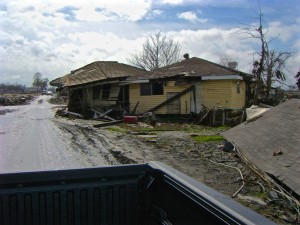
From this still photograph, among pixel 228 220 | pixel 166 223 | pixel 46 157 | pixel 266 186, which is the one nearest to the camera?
pixel 228 220

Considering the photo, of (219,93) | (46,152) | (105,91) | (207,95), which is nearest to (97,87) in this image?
(105,91)

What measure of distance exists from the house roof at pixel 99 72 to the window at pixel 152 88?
334 cm

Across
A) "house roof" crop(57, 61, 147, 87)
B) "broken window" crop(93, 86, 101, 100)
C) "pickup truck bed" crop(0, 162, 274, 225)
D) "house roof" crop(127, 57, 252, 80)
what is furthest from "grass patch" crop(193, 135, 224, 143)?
"broken window" crop(93, 86, 101, 100)

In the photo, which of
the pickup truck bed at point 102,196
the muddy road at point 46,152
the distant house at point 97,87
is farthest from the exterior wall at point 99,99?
the pickup truck bed at point 102,196

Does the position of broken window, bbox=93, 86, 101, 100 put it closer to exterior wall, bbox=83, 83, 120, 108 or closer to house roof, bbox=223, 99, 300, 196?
exterior wall, bbox=83, 83, 120, 108

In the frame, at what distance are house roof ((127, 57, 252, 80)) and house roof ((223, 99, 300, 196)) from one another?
435 inches

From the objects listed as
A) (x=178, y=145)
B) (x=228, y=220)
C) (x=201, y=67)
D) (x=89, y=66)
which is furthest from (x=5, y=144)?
(x=89, y=66)

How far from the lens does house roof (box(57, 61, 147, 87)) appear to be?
30.8 metres

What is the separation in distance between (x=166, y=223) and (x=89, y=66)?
3333cm

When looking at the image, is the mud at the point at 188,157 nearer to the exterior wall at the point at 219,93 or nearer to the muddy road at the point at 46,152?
the muddy road at the point at 46,152

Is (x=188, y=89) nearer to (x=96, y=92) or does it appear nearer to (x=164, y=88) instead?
(x=164, y=88)

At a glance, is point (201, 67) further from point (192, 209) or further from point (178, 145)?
point (192, 209)

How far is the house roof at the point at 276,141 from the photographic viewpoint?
803cm

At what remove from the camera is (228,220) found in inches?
85.0
